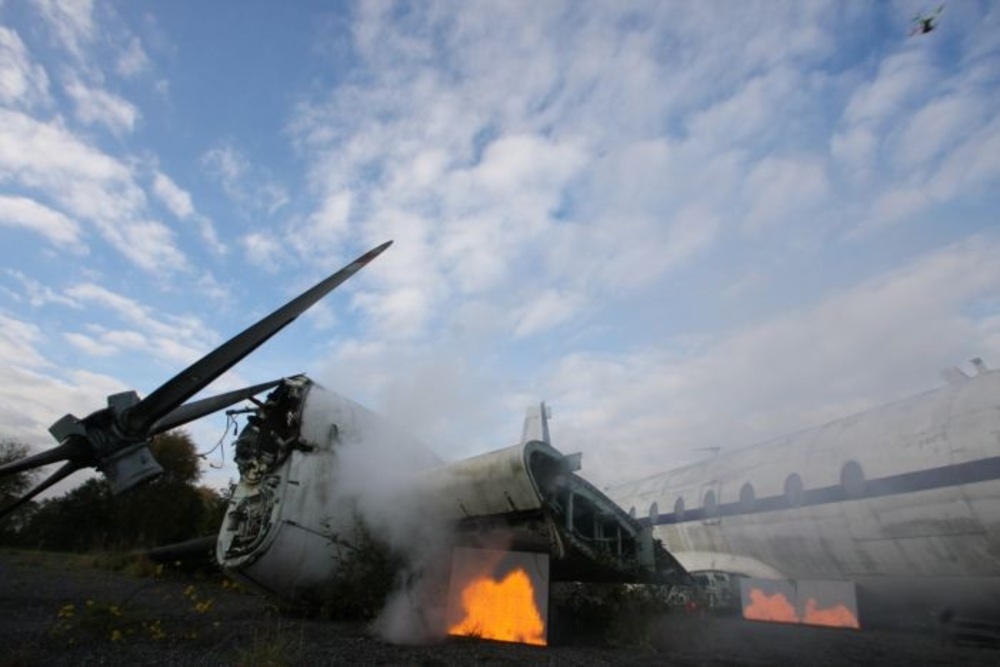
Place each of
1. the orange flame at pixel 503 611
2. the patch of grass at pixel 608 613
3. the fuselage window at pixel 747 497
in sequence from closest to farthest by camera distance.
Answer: the orange flame at pixel 503 611, the patch of grass at pixel 608 613, the fuselage window at pixel 747 497

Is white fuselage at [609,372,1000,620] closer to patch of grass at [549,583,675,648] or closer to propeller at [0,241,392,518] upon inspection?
patch of grass at [549,583,675,648]

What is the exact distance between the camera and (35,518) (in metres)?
41.9

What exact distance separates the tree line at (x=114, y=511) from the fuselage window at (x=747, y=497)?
3371cm

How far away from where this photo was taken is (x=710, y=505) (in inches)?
655

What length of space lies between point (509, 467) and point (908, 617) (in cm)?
1249

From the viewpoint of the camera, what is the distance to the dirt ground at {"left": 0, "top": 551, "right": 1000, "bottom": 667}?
23.2 feet

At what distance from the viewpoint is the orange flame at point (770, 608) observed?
14727mm

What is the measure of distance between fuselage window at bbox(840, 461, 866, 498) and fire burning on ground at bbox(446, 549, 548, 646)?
670 centimetres

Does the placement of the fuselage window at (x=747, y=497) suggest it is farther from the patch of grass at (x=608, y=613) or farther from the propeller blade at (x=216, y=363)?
the propeller blade at (x=216, y=363)

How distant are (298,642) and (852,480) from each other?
10747 millimetres

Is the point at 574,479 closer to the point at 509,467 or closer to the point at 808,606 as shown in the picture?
the point at 509,467

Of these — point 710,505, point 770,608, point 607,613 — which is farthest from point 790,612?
point 607,613

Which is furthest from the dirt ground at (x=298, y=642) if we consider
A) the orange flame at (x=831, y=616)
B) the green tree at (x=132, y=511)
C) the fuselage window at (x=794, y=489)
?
the green tree at (x=132, y=511)

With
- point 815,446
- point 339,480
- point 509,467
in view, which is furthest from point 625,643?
point 815,446
